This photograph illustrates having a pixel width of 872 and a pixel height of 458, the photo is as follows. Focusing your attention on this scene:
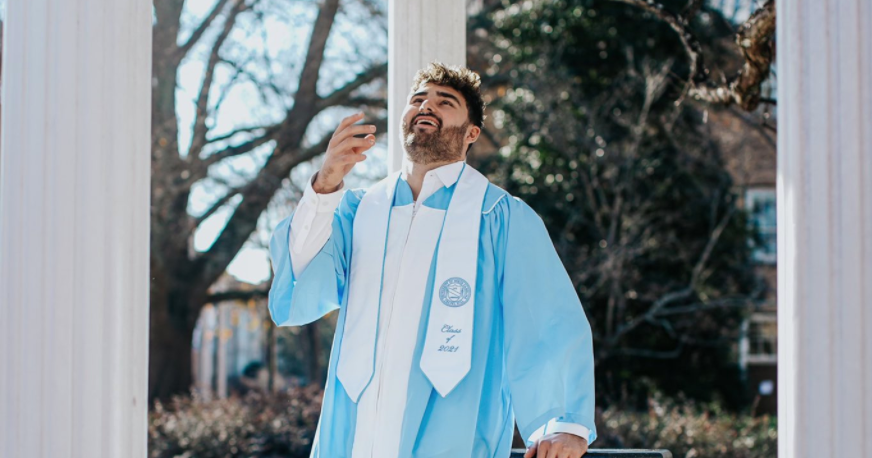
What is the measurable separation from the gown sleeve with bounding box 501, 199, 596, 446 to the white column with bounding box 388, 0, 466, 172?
1200 mm

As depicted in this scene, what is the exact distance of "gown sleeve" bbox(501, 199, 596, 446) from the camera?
10.1 feet

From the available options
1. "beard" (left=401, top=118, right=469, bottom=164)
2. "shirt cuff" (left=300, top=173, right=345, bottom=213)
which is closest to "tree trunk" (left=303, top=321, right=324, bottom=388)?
"beard" (left=401, top=118, right=469, bottom=164)

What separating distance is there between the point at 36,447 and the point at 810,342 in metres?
2.00

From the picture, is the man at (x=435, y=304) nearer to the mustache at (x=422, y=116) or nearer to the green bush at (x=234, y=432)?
the mustache at (x=422, y=116)

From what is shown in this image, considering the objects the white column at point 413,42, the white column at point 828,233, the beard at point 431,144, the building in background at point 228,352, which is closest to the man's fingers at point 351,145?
the beard at point 431,144

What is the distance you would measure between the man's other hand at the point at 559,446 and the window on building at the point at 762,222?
1152cm

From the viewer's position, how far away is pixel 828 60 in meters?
2.56

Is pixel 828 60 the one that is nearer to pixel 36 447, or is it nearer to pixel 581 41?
Answer: pixel 36 447

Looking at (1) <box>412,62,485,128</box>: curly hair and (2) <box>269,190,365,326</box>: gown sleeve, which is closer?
(2) <box>269,190,365,326</box>: gown sleeve

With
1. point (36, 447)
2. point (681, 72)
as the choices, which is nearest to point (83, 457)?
point (36, 447)

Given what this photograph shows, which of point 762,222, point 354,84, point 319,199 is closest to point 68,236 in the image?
point 319,199

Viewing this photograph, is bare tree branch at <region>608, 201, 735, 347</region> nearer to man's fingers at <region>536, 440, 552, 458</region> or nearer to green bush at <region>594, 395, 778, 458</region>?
green bush at <region>594, 395, 778, 458</region>

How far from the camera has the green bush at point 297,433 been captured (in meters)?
9.41

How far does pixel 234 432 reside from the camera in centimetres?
1002
